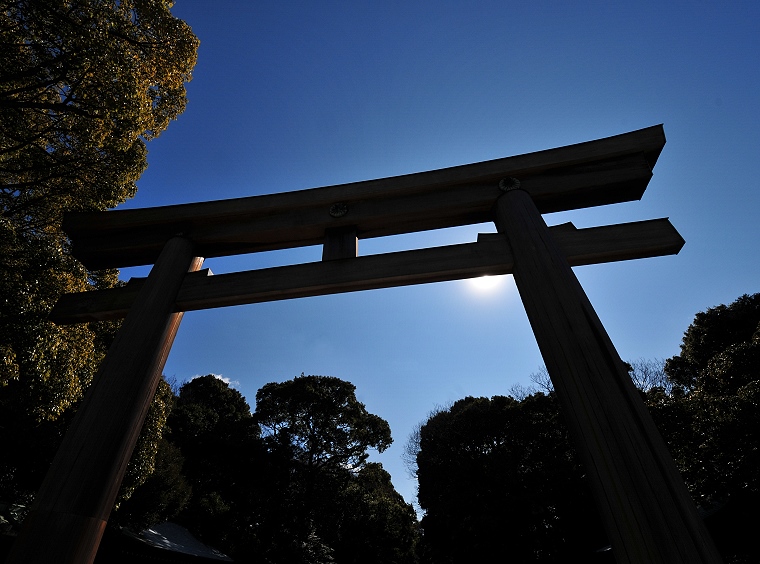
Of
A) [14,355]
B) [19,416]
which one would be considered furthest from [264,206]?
[19,416]

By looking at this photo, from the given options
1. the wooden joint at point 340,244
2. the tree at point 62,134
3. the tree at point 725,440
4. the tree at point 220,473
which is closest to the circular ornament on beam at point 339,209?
the wooden joint at point 340,244

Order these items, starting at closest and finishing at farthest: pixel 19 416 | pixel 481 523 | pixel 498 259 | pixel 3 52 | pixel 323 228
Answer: pixel 498 259
pixel 323 228
pixel 3 52
pixel 19 416
pixel 481 523

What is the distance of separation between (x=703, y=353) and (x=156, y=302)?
17501 millimetres

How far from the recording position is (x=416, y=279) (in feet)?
8.53

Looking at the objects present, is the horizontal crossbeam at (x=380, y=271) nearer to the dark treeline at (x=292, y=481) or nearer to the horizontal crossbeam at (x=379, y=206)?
the horizontal crossbeam at (x=379, y=206)

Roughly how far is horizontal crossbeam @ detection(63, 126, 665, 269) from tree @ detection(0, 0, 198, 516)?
1497 mm

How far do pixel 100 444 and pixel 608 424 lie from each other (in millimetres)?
2512

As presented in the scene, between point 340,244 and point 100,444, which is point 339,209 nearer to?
point 340,244

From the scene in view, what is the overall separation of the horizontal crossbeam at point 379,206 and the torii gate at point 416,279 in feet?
0.04

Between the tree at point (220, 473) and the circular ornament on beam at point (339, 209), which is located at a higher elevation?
the tree at point (220, 473)

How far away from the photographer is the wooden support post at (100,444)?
5.80ft

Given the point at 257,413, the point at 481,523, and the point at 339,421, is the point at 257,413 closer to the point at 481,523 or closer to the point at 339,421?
the point at 339,421

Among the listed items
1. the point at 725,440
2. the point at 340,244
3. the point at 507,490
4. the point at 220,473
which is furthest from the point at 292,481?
the point at 340,244

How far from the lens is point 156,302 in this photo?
2605 mm
